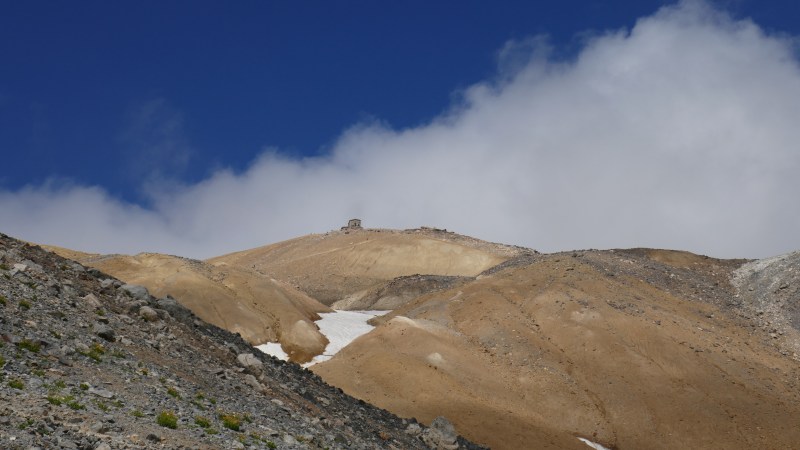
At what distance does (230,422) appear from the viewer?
76.9ft

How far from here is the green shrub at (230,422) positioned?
23.3m

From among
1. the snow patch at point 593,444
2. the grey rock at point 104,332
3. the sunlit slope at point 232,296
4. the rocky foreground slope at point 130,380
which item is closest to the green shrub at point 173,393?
the rocky foreground slope at point 130,380

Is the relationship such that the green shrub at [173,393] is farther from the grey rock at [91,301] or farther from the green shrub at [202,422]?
the grey rock at [91,301]

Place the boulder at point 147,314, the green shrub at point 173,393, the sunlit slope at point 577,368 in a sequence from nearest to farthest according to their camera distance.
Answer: the green shrub at point 173,393 → the boulder at point 147,314 → the sunlit slope at point 577,368

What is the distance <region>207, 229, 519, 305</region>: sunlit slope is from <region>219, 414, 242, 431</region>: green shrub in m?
97.7

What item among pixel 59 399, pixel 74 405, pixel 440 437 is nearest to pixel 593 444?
pixel 440 437

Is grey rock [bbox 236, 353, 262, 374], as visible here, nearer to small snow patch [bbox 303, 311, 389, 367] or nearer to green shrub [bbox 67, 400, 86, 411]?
green shrub [bbox 67, 400, 86, 411]

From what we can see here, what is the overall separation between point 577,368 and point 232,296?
3712 cm

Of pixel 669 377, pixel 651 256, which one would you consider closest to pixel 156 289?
pixel 669 377

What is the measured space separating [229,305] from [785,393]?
5226cm

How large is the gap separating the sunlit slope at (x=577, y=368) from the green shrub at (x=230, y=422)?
2924 centimetres

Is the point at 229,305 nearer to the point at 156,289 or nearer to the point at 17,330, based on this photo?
the point at 156,289

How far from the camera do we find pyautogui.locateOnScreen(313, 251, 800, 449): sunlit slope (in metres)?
55.3

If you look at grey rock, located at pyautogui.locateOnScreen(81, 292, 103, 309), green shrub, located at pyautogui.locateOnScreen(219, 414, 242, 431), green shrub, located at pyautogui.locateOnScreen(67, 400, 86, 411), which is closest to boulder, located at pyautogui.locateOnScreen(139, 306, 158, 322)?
grey rock, located at pyautogui.locateOnScreen(81, 292, 103, 309)
